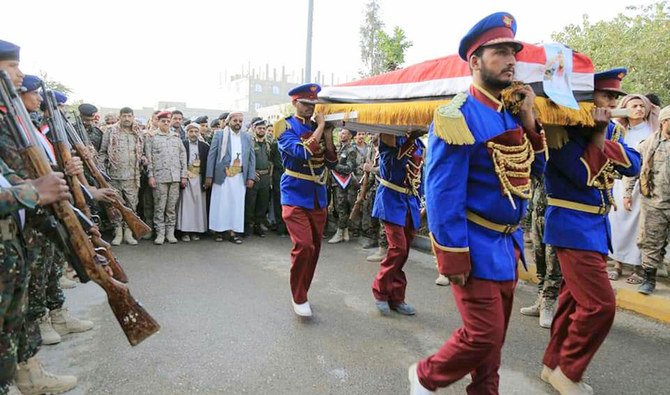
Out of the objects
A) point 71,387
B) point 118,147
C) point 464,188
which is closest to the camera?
point 464,188

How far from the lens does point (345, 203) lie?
806 centimetres

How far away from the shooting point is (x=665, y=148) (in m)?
4.85

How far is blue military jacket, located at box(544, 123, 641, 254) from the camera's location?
2.97 metres

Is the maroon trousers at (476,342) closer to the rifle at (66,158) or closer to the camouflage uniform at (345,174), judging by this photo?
the rifle at (66,158)

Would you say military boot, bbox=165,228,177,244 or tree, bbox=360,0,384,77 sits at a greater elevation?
tree, bbox=360,0,384,77

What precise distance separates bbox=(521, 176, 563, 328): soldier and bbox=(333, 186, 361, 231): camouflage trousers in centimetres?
391

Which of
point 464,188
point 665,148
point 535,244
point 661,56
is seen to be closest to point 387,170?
point 535,244

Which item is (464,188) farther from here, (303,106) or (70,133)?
(70,133)

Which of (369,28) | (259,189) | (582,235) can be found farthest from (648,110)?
(369,28)

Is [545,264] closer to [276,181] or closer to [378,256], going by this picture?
[378,256]

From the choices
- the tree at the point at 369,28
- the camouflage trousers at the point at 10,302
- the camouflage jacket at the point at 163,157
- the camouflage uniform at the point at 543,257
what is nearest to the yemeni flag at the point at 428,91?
the camouflage uniform at the point at 543,257

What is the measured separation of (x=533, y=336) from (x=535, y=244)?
3.03 feet

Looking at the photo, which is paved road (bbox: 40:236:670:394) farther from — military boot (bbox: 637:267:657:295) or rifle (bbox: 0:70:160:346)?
rifle (bbox: 0:70:160:346)

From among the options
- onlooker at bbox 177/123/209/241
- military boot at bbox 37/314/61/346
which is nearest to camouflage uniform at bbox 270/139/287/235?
onlooker at bbox 177/123/209/241
